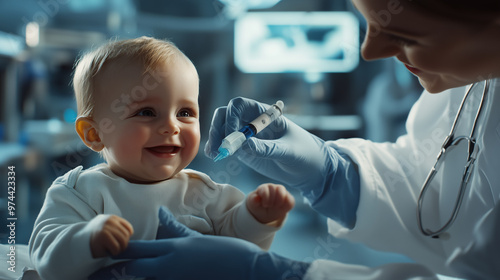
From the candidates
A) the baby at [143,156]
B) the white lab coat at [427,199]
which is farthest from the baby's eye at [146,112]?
the white lab coat at [427,199]

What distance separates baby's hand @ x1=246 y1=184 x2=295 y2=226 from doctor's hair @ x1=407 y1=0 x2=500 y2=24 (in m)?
0.36

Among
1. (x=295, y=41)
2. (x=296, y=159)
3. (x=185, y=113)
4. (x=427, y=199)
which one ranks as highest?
(x=295, y=41)

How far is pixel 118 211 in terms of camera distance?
70cm

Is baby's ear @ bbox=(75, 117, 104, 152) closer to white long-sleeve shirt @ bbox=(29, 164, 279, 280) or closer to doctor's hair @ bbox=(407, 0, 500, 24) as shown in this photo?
white long-sleeve shirt @ bbox=(29, 164, 279, 280)

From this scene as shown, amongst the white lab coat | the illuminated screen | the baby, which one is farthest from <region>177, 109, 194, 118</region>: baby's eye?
the illuminated screen

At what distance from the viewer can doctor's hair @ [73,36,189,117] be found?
727 mm

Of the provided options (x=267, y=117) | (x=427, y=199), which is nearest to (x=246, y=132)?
(x=267, y=117)

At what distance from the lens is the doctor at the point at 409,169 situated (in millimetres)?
623

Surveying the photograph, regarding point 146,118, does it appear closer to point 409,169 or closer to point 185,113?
point 185,113

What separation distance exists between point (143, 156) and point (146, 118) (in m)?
0.06

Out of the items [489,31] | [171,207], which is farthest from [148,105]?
[489,31]

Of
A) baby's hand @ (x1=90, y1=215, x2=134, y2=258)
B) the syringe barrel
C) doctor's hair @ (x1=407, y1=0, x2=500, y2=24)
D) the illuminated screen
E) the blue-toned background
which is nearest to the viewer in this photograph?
baby's hand @ (x1=90, y1=215, x2=134, y2=258)

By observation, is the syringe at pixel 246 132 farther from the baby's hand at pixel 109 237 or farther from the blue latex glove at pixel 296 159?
the baby's hand at pixel 109 237

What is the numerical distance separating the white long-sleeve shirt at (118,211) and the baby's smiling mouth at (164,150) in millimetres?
55
